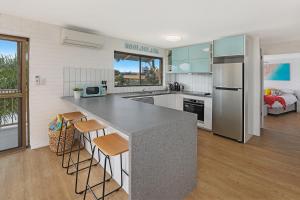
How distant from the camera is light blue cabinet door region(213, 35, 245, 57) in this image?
3.32 m

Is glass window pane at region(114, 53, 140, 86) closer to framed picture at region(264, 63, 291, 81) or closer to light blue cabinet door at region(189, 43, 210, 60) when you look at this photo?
light blue cabinet door at region(189, 43, 210, 60)

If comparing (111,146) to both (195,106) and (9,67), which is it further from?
(195,106)

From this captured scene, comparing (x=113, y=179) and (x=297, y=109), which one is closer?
(x=113, y=179)

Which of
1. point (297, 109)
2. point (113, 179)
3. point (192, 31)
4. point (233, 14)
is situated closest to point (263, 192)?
point (113, 179)

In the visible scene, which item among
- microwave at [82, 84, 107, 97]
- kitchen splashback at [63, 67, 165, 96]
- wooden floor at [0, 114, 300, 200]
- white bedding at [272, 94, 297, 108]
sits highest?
kitchen splashback at [63, 67, 165, 96]

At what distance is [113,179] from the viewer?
2133 millimetres

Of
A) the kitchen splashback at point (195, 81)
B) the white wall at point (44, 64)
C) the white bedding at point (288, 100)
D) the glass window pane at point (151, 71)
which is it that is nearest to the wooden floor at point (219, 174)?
the white wall at point (44, 64)

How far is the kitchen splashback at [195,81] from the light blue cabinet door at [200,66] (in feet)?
1.43

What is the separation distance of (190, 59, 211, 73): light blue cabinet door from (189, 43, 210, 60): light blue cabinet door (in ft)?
0.31

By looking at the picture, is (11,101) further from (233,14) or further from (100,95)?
(233,14)

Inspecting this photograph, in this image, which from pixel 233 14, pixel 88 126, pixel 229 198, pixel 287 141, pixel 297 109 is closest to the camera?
pixel 229 198

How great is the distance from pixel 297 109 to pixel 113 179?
24.5 ft

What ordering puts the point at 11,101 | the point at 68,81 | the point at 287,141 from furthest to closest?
the point at 287,141, the point at 68,81, the point at 11,101

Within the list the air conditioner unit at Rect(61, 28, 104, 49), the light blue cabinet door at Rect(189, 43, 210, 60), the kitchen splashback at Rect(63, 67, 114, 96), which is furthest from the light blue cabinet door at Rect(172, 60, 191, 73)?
the air conditioner unit at Rect(61, 28, 104, 49)
